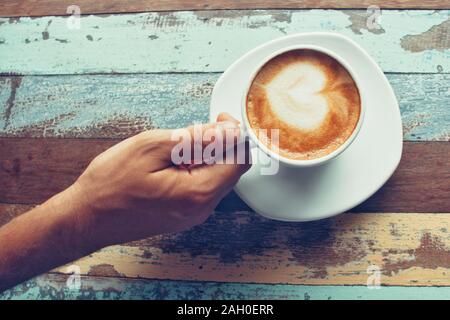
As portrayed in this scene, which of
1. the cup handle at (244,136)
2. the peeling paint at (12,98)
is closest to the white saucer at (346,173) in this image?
the cup handle at (244,136)

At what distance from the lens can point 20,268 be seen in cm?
Answer: 76

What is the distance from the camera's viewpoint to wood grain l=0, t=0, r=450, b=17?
0.86 meters

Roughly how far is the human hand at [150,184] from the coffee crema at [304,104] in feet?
0.16

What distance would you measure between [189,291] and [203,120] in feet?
0.91

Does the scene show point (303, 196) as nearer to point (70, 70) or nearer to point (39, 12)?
point (70, 70)

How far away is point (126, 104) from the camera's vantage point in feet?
2.90

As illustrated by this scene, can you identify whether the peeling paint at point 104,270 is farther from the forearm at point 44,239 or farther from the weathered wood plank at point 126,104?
the weathered wood plank at point 126,104

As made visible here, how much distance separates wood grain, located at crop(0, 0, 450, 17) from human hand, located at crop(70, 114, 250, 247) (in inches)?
10.7

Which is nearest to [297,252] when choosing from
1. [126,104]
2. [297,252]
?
[297,252]

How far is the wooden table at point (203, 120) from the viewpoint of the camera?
0.80 m

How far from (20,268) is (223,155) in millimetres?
357

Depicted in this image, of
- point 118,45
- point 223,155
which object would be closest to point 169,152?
point 223,155

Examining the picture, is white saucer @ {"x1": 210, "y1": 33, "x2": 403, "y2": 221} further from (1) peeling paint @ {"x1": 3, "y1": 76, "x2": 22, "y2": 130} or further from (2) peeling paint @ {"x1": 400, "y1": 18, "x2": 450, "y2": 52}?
(1) peeling paint @ {"x1": 3, "y1": 76, "x2": 22, "y2": 130}

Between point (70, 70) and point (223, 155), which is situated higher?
point (70, 70)
